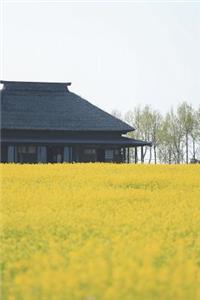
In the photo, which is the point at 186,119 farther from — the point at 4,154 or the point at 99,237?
the point at 99,237

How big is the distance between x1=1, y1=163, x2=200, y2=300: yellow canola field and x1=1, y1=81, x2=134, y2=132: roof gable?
1146 inches

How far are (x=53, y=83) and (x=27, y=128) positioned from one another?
8230mm

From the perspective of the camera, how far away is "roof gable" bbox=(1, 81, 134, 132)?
49.8 meters

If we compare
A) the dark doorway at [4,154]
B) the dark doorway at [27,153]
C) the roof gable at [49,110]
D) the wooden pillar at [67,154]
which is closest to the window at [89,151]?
the wooden pillar at [67,154]

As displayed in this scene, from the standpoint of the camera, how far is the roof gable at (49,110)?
1961 inches

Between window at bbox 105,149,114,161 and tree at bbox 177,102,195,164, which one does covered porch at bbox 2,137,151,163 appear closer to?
window at bbox 105,149,114,161

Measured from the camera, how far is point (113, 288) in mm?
5949

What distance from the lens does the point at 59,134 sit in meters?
50.0

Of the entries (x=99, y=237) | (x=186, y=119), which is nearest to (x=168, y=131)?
(x=186, y=119)

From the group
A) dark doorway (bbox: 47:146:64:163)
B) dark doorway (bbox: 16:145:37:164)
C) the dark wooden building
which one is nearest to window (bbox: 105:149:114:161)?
the dark wooden building

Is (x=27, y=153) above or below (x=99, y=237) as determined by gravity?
above

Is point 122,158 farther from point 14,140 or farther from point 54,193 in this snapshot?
point 54,193

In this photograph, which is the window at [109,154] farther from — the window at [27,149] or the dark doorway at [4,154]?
the dark doorway at [4,154]

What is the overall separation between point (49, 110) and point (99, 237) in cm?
4174
